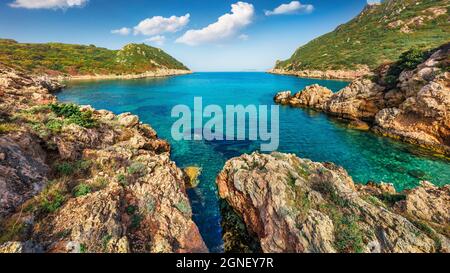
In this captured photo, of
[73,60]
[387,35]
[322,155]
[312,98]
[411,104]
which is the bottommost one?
[322,155]

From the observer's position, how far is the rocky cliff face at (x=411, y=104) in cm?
2658

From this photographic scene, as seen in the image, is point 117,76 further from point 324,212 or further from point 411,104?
point 324,212

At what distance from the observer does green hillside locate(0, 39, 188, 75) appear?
10603 centimetres

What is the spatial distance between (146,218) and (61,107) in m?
17.3

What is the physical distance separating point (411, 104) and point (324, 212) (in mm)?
29472

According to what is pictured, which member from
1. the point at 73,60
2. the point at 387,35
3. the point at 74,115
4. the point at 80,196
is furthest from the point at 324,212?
the point at 73,60

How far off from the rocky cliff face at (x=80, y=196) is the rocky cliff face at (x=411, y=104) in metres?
31.6

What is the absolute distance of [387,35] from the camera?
12331cm

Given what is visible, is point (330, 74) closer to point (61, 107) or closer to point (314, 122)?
point (314, 122)

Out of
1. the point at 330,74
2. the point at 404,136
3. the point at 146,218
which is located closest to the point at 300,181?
the point at 146,218

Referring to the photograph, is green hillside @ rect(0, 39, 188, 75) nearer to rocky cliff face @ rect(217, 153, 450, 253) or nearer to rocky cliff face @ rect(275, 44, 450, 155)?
rocky cliff face @ rect(217, 153, 450, 253)

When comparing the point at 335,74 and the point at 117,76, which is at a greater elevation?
the point at 117,76

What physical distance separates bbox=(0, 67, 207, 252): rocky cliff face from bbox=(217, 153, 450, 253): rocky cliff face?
3.70 metres

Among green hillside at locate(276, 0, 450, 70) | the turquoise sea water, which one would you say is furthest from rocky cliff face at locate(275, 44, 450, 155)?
green hillside at locate(276, 0, 450, 70)
